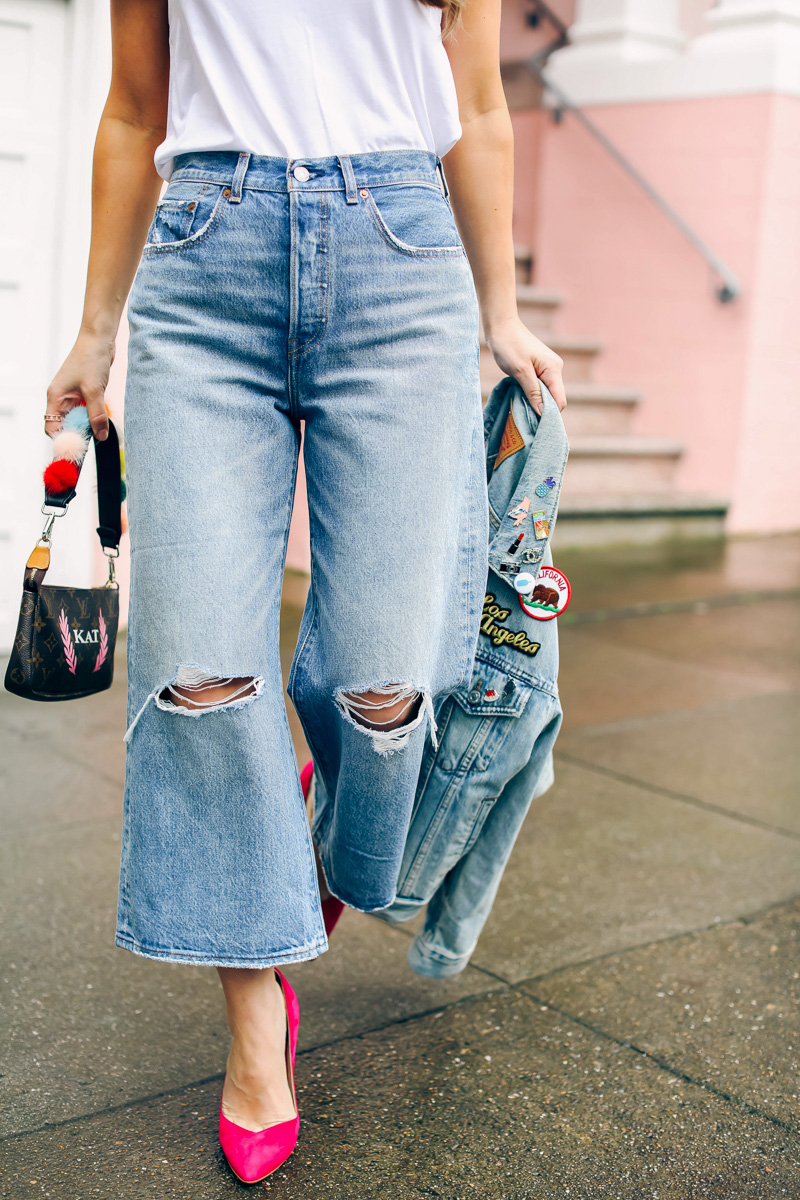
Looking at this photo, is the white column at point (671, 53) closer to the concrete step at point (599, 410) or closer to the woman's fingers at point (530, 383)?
the concrete step at point (599, 410)

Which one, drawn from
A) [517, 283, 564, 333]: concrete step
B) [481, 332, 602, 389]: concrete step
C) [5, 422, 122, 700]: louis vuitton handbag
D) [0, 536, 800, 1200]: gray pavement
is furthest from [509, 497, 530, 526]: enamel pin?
[517, 283, 564, 333]: concrete step

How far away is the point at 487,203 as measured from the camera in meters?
1.90

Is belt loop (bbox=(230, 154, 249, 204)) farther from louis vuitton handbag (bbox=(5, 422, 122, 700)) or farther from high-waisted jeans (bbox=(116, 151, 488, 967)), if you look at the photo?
louis vuitton handbag (bbox=(5, 422, 122, 700))

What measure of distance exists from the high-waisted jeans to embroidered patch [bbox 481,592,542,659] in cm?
19

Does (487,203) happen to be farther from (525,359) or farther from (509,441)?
(509,441)

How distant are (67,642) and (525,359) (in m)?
0.81

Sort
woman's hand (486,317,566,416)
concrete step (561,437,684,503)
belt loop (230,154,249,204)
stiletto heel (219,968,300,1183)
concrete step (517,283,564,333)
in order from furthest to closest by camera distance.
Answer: concrete step (517,283,564,333) < concrete step (561,437,684,503) < woman's hand (486,317,566,416) < stiletto heel (219,968,300,1183) < belt loop (230,154,249,204)

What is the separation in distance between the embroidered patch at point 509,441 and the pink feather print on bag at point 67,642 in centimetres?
71

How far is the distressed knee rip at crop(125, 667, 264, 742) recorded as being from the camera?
165cm

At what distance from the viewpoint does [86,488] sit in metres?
4.31

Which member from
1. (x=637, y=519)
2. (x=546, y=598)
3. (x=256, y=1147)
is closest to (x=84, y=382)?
(x=546, y=598)

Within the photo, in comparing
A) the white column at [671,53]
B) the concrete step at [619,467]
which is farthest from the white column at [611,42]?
the concrete step at [619,467]

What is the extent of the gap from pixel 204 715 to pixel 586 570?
5061mm

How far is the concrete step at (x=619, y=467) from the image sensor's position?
736 cm
